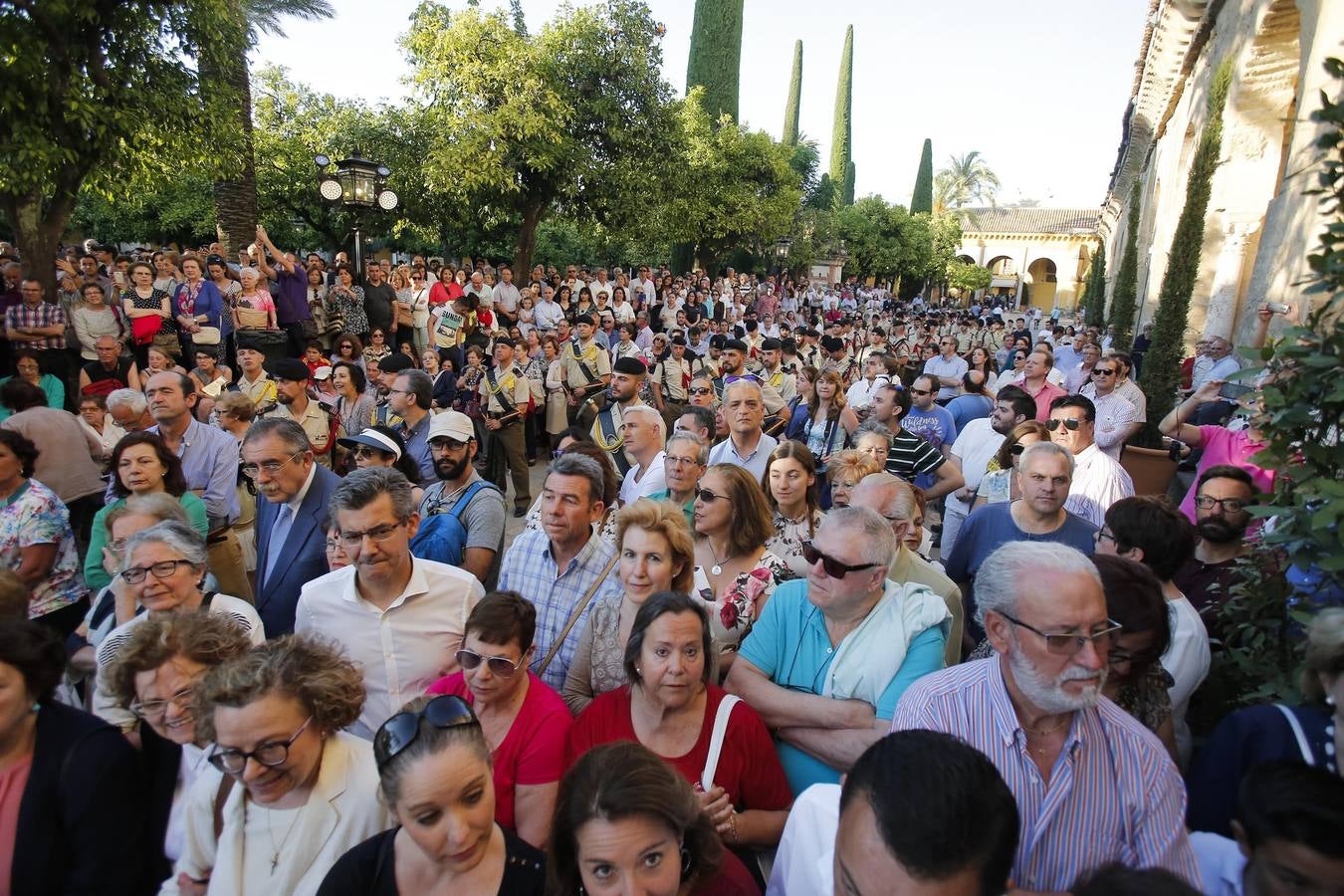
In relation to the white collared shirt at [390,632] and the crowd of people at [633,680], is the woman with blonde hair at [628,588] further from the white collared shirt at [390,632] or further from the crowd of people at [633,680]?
the white collared shirt at [390,632]

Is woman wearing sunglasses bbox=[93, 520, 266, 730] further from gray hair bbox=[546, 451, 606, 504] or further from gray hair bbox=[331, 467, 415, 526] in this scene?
gray hair bbox=[546, 451, 606, 504]

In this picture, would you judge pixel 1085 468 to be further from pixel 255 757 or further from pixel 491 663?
pixel 255 757

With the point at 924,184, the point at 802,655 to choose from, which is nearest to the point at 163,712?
the point at 802,655

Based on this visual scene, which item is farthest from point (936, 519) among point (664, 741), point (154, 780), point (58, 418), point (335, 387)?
point (58, 418)

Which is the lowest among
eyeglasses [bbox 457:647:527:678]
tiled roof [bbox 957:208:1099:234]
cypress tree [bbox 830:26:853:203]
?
eyeglasses [bbox 457:647:527:678]

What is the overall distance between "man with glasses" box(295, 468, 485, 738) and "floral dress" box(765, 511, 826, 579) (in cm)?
166

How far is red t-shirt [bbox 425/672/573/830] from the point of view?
2.45 m

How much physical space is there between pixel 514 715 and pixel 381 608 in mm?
829

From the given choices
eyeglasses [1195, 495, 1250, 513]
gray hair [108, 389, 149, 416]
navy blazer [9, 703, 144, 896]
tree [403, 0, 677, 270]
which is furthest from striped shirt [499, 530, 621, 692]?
tree [403, 0, 677, 270]

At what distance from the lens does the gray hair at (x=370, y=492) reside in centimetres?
301

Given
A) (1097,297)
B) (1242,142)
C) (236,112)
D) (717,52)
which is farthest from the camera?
(717,52)

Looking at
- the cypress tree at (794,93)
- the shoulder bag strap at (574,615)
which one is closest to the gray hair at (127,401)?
the shoulder bag strap at (574,615)

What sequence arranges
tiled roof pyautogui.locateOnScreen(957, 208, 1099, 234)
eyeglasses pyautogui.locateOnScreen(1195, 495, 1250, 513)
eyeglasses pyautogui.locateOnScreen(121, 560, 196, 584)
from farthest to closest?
tiled roof pyautogui.locateOnScreen(957, 208, 1099, 234) < eyeglasses pyautogui.locateOnScreen(1195, 495, 1250, 513) < eyeglasses pyautogui.locateOnScreen(121, 560, 196, 584)

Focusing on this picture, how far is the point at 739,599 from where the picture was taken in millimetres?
3451
